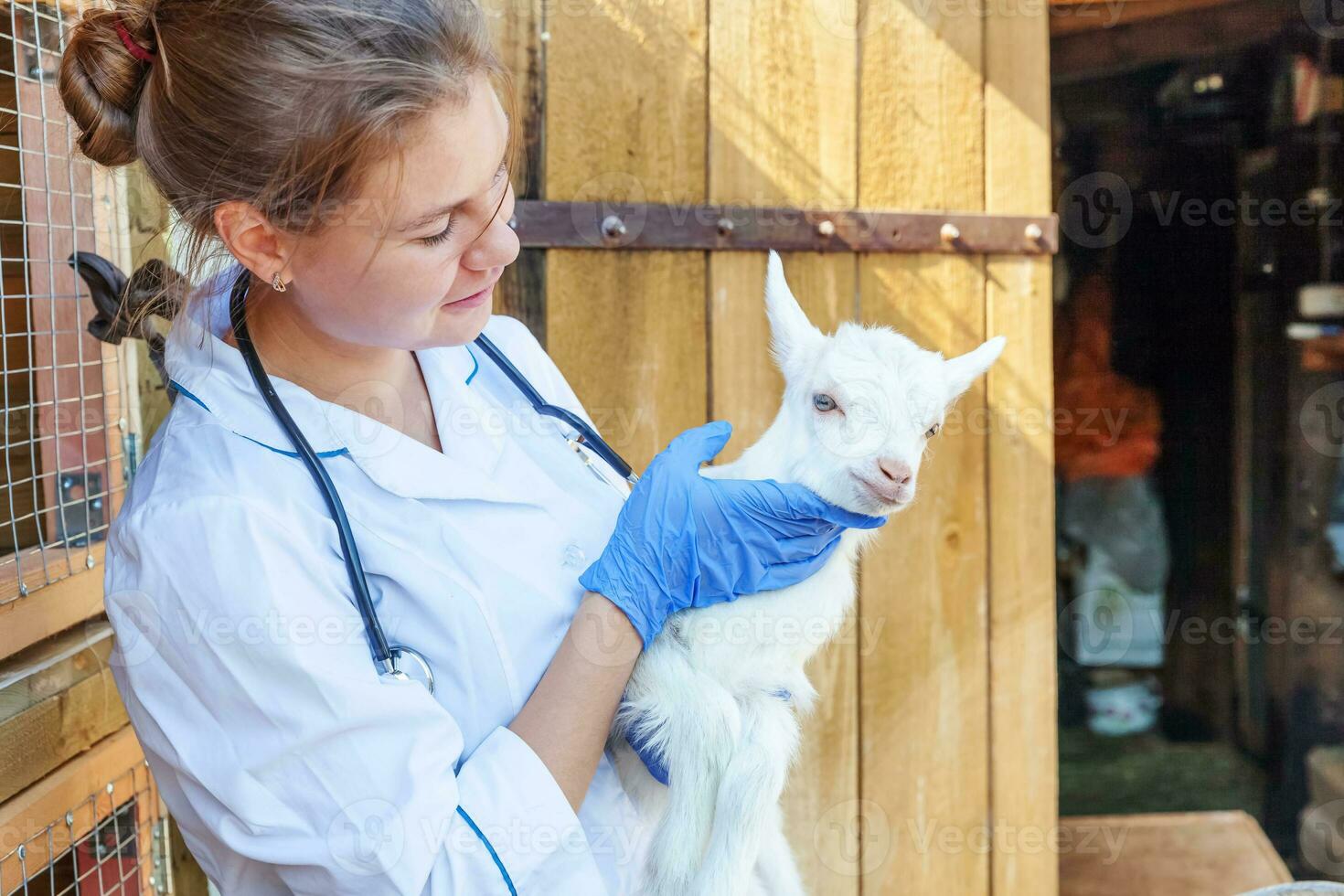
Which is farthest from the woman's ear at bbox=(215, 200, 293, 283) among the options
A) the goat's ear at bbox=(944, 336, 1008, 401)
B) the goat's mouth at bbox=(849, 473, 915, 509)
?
the goat's ear at bbox=(944, 336, 1008, 401)

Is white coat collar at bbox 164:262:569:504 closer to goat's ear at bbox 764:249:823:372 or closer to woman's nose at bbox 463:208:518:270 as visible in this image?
woman's nose at bbox 463:208:518:270

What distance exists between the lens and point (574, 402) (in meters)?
1.79

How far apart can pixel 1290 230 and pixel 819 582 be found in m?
2.43

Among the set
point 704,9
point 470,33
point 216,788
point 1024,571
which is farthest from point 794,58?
point 216,788

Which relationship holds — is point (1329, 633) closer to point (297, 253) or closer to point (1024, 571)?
point (1024, 571)

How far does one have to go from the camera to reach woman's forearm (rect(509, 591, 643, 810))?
130 centimetres

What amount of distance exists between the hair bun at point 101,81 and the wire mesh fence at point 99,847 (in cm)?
92

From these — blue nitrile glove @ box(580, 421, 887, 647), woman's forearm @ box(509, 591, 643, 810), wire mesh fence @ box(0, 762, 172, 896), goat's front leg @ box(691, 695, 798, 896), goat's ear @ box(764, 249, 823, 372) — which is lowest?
wire mesh fence @ box(0, 762, 172, 896)

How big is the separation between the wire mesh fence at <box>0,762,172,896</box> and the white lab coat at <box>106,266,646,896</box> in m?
0.37

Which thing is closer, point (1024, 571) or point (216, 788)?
point (216, 788)

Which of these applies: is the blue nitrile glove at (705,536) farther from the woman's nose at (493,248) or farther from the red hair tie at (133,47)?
the red hair tie at (133,47)

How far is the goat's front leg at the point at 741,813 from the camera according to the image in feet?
4.51

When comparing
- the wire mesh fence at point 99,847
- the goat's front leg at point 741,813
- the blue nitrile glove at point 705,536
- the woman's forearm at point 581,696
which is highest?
the blue nitrile glove at point 705,536

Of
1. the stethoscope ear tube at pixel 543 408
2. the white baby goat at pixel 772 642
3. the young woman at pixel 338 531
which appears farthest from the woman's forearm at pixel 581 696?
the stethoscope ear tube at pixel 543 408
